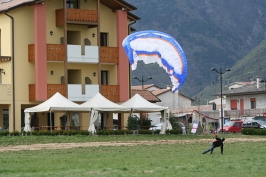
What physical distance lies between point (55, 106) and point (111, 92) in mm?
9866

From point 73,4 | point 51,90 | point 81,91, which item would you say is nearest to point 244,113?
point 81,91

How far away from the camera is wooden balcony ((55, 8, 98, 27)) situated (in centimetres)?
6016

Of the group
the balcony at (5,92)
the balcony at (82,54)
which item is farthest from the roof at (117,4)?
the balcony at (5,92)

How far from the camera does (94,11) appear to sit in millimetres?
61281

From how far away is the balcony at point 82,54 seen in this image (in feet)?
198

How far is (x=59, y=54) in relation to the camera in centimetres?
5984

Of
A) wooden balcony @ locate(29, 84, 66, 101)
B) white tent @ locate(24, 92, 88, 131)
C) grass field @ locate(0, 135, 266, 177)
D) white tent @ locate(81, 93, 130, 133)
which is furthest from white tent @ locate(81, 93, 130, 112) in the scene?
grass field @ locate(0, 135, 266, 177)

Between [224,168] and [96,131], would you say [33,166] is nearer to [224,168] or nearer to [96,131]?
[224,168]

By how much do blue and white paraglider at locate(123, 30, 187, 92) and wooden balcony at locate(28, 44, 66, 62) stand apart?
7.14 metres

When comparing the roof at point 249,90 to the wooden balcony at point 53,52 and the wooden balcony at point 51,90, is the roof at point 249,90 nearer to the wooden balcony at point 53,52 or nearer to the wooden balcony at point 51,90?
the wooden balcony at point 51,90

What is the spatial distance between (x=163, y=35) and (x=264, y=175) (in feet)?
108

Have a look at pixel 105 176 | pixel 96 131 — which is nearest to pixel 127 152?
pixel 105 176

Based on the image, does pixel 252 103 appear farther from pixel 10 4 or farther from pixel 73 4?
pixel 10 4

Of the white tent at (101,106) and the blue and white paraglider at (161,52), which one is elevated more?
the blue and white paraglider at (161,52)
